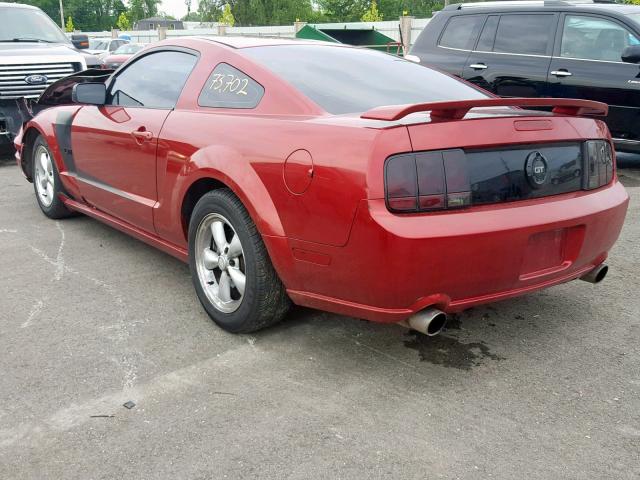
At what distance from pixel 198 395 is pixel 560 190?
6.08ft

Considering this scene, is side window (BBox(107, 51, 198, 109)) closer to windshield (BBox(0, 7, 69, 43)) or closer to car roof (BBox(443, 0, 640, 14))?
car roof (BBox(443, 0, 640, 14))

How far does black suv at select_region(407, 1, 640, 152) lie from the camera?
6836 millimetres

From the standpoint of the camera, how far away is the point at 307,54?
12.1 ft

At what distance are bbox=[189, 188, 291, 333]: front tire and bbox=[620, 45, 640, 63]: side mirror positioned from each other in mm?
5135

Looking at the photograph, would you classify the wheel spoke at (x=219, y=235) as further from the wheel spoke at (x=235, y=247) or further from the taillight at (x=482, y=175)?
the taillight at (x=482, y=175)

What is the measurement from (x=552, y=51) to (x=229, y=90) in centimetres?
508

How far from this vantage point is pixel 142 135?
3.88m

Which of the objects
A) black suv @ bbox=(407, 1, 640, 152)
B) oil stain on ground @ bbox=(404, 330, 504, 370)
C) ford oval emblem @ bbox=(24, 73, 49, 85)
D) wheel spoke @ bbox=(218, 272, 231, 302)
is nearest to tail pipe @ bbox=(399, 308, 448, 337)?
oil stain on ground @ bbox=(404, 330, 504, 370)

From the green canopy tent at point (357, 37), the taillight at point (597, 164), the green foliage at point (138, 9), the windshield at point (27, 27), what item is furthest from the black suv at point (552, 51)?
the green foliage at point (138, 9)

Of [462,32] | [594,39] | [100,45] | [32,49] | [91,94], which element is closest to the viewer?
[91,94]

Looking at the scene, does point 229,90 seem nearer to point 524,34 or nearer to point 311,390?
point 311,390

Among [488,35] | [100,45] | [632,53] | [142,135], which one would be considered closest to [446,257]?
[142,135]

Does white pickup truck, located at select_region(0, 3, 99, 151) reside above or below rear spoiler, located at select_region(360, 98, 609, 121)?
below

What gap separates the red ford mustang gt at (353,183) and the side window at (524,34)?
13.4ft
